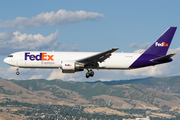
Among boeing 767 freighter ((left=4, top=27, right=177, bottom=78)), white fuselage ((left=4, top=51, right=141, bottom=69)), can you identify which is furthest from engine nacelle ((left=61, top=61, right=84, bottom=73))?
white fuselage ((left=4, top=51, right=141, bottom=69))

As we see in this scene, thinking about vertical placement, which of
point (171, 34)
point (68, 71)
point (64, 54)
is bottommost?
point (68, 71)

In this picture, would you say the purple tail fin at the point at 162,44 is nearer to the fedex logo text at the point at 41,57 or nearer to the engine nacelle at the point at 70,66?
the engine nacelle at the point at 70,66

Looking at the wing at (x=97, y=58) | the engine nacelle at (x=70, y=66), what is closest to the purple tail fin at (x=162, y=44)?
the wing at (x=97, y=58)

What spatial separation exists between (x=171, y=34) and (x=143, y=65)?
10744mm

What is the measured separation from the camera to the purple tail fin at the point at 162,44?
69.1 meters

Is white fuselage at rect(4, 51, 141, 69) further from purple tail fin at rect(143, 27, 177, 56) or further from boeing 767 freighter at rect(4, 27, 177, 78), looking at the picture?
Result: purple tail fin at rect(143, 27, 177, 56)

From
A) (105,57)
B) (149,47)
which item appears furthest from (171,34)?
(105,57)

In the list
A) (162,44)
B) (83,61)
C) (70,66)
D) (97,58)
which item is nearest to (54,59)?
(70,66)

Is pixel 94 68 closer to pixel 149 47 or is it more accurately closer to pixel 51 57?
pixel 51 57

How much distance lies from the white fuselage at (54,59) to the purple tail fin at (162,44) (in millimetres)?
4534

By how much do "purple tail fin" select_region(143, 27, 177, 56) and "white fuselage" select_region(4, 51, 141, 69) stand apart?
14.9 feet

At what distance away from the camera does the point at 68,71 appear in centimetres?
6406

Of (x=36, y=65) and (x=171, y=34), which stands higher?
(x=171, y=34)

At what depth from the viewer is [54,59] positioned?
65.8 m
